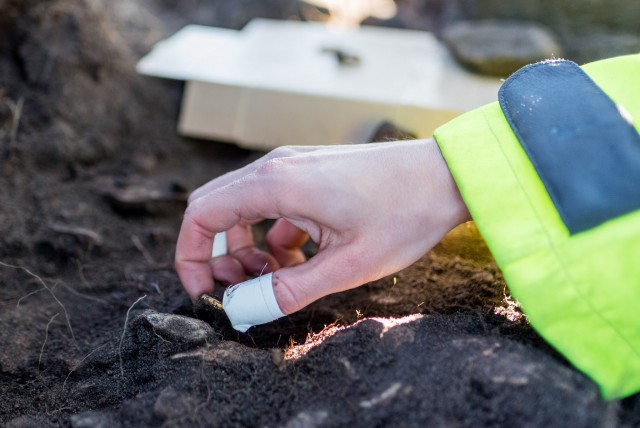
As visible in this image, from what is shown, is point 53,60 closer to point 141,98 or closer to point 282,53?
point 141,98

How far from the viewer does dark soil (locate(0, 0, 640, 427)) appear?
0.78 meters

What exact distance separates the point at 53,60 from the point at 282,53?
26.7 inches

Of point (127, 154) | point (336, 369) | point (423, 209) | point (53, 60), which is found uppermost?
point (423, 209)

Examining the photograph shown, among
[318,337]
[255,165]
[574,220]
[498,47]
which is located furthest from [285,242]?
[498,47]

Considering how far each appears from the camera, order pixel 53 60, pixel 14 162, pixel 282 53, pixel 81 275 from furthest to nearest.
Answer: pixel 282 53 → pixel 53 60 → pixel 14 162 → pixel 81 275

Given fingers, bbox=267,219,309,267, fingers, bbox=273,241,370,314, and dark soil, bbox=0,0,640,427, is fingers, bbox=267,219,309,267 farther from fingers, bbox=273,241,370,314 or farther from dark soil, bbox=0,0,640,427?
fingers, bbox=273,241,370,314

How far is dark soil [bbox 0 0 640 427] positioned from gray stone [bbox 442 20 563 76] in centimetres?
73

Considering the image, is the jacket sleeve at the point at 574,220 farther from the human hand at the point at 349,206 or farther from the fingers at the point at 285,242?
the fingers at the point at 285,242

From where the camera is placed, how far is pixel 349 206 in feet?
3.04

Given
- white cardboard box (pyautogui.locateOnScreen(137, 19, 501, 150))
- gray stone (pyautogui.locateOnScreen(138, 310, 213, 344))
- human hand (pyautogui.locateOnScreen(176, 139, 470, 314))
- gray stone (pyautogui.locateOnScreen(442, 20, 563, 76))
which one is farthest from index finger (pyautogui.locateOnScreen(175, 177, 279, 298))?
gray stone (pyautogui.locateOnScreen(442, 20, 563, 76))

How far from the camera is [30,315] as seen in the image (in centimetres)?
116

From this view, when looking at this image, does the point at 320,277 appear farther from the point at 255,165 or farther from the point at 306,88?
the point at 306,88

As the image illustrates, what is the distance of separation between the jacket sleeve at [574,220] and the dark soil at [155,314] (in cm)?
5

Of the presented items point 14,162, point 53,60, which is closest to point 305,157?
point 14,162
